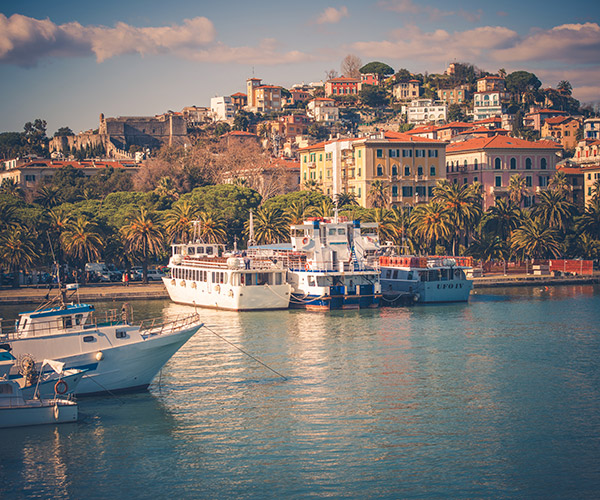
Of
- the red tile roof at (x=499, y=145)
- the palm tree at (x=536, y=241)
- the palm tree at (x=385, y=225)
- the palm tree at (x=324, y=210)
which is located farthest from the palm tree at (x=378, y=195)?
the palm tree at (x=536, y=241)

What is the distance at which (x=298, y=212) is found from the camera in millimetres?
92188

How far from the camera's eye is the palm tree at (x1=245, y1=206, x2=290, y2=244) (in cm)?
8806

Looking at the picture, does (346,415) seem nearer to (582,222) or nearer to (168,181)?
(582,222)

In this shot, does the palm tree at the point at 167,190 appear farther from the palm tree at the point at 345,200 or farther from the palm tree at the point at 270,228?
the palm tree at the point at 345,200

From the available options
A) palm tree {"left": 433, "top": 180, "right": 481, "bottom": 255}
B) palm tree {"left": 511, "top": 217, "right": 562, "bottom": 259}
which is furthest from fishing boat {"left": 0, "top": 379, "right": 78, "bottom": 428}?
palm tree {"left": 511, "top": 217, "right": 562, "bottom": 259}

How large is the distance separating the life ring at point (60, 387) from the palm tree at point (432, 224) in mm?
57533

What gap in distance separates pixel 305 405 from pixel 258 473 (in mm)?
7632

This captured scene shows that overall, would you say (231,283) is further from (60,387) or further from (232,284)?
(60,387)

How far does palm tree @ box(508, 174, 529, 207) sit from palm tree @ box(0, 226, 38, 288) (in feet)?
203

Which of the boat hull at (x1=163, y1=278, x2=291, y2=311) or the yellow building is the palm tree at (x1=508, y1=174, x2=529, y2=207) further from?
the boat hull at (x1=163, y1=278, x2=291, y2=311)

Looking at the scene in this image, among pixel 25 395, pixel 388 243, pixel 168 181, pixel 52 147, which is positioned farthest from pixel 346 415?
pixel 52 147

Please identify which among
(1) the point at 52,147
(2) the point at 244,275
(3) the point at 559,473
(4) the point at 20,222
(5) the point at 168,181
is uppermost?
(1) the point at 52,147

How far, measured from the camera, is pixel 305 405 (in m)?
33.2

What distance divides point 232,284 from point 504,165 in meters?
64.8
